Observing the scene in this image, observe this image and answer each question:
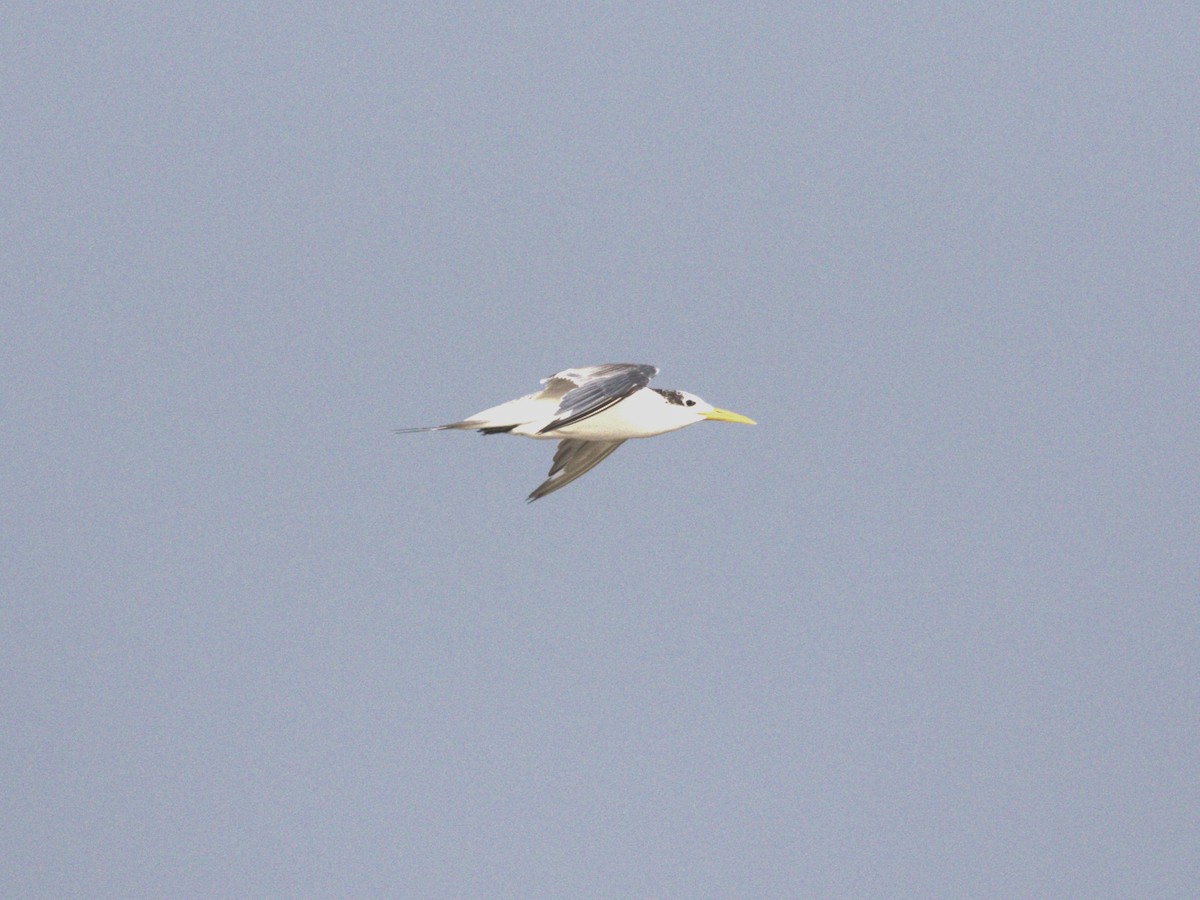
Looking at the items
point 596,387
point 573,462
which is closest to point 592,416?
point 596,387

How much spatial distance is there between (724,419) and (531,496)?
2.79m

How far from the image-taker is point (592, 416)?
824 inches

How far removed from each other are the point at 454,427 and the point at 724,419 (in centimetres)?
358

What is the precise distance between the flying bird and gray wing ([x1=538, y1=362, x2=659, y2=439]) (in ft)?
0.04

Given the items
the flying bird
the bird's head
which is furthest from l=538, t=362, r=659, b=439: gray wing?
the bird's head

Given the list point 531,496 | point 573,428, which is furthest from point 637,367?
point 531,496

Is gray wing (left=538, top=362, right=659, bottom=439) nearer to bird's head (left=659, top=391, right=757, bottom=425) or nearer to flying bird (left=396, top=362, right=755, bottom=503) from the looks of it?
flying bird (left=396, top=362, right=755, bottom=503)

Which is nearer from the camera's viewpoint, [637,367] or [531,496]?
[637,367]

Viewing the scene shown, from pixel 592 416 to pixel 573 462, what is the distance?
2.23 meters

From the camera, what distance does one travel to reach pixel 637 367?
20250 mm

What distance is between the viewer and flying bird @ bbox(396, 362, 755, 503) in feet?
65.0

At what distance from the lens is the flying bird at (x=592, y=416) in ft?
65.0

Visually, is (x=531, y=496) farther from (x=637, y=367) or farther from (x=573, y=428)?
(x=637, y=367)

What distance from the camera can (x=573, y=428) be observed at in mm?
21453
